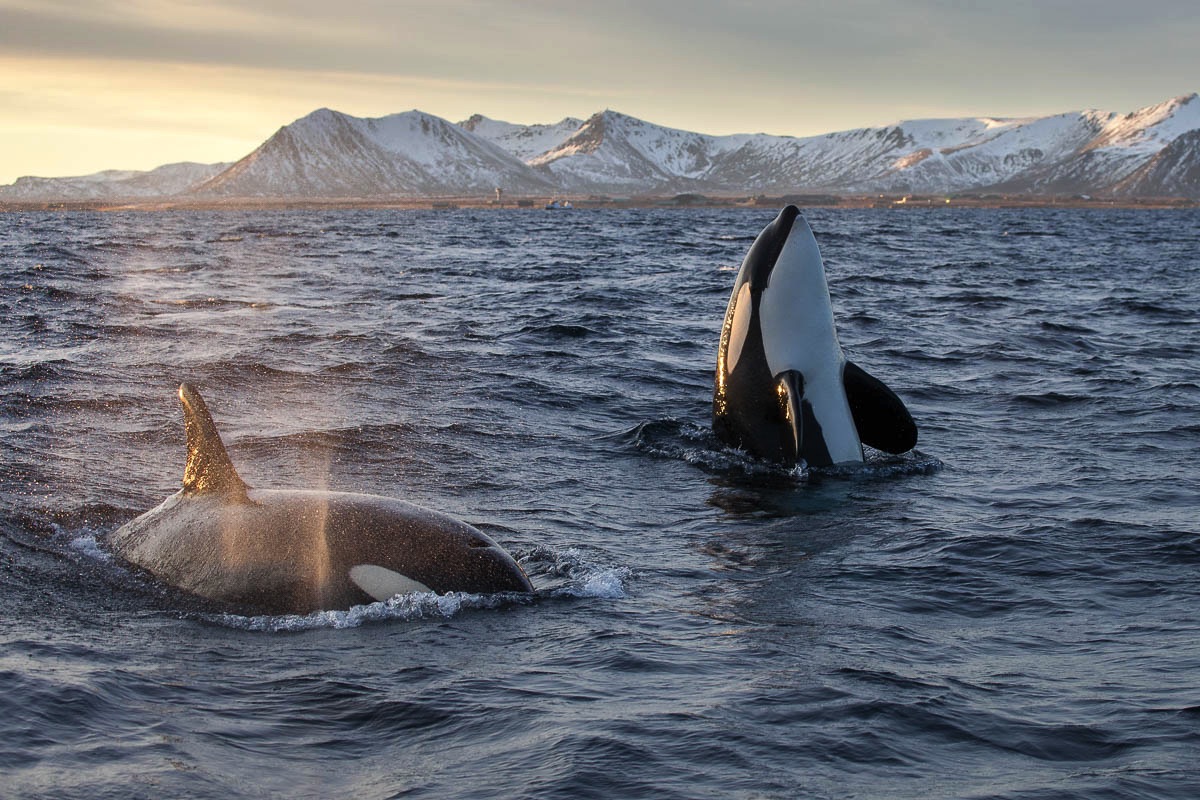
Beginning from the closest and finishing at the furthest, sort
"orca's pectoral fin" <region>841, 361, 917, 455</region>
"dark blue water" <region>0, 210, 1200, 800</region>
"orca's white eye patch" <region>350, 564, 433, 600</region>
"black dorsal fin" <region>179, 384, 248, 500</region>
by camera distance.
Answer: "dark blue water" <region>0, 210, 1200, 800</region> → "orca's white eye patch" <region>350, 564, 433, 600</region> → "black dorsal fin" <region>179, 384, 248, 500</region> → "orca's pectoral fin" <region>841, 361, 917, 455</region>

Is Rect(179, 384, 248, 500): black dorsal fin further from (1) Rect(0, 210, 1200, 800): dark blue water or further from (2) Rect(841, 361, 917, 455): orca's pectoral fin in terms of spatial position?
(2) Rect(841, 361, 917, 455): orca's pectoral fin

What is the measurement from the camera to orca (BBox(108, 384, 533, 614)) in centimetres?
756

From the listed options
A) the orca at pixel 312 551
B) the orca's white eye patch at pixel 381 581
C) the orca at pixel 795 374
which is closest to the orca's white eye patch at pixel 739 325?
the orca at pixel 795 374

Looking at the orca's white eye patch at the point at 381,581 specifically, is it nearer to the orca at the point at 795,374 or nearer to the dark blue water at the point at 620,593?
the dark blue water at the point at 620,593

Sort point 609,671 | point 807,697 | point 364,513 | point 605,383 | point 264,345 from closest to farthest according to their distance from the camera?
point 807,697
point 609,671
point 364,513
point 605,383
point 264,345

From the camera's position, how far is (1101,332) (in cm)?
2481

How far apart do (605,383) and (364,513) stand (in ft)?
35.9

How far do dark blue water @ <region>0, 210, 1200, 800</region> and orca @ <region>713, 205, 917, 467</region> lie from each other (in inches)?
16.6

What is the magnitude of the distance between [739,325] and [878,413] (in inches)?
68.8

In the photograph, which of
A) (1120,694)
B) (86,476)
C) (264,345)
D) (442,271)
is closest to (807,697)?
(1120,694)

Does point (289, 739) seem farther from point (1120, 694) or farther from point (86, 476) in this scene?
point (86, 476)

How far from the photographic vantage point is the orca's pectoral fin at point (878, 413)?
12148mm

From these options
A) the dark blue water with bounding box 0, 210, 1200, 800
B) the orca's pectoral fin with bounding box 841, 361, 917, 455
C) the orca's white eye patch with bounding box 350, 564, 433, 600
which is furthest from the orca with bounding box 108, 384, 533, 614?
the orca's pectoral fin with bounding box 841, 361, 917, 455

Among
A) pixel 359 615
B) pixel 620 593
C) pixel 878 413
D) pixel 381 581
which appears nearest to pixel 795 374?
pixel 878 413
